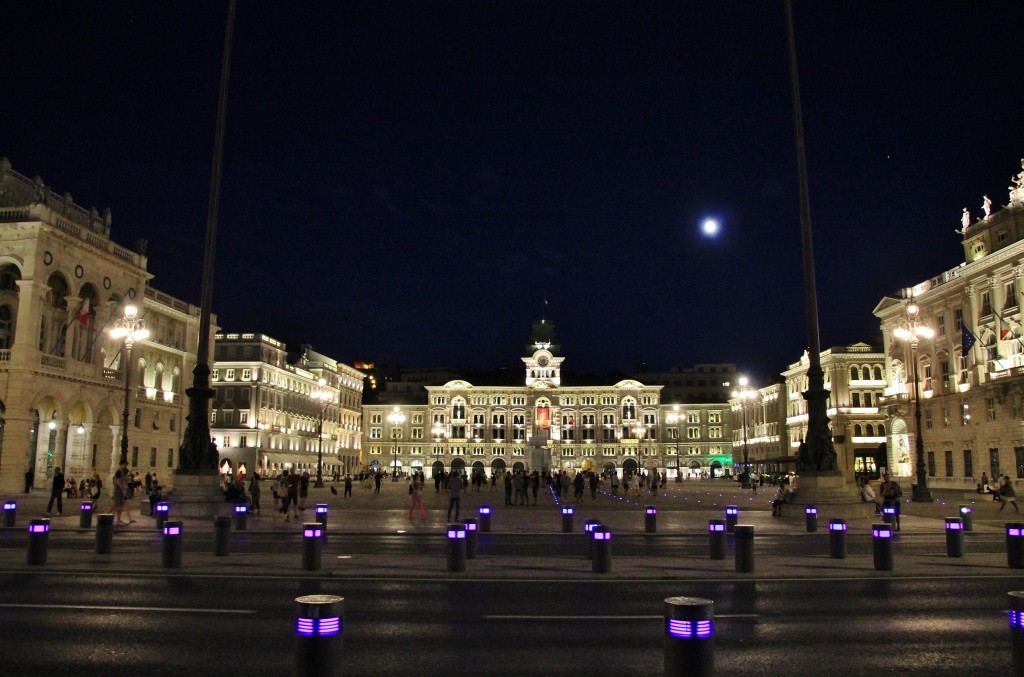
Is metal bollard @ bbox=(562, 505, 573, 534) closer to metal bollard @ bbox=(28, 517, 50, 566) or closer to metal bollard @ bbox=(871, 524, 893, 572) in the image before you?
metal bollard @ bbox=(871, 524, 893, 572)

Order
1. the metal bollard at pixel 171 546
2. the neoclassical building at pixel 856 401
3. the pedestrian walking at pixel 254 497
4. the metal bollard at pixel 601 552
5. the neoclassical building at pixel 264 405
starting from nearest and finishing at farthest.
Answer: the metal bollard at pixel 601 552 → the metal bollard at pixel 171 546 → the pedestrian walking at pixel 254 497 → the neoclassical building at pixel 856 401 → the neoclassical building at pixel 264 405

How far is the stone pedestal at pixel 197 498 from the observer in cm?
2642

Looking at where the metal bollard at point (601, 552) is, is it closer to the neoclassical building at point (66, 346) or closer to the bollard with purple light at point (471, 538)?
the bollard with purple light at point (471, 538)

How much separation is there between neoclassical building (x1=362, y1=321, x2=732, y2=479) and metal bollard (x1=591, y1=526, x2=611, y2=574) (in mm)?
123491

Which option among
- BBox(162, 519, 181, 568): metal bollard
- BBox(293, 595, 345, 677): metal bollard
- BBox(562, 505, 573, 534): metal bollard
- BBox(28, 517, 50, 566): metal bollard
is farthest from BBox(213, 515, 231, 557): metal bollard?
BBox(293, 595, 345, 677): metal bollard

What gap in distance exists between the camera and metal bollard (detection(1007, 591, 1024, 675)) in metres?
5.68

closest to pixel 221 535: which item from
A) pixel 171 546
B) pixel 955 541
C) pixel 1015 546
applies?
pixel 171 546

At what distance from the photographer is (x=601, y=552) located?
14484 mm

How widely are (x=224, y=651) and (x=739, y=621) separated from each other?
655 centimetres

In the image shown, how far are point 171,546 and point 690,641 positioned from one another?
12.3m

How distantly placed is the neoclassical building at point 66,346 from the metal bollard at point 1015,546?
126ft

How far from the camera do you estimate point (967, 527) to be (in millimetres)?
25328

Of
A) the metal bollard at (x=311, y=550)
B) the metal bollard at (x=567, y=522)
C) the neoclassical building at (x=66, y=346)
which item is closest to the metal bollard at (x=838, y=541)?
the metal bollard at (x=567, y=522)

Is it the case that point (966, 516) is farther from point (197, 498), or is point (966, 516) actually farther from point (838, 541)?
point (197, 498)
